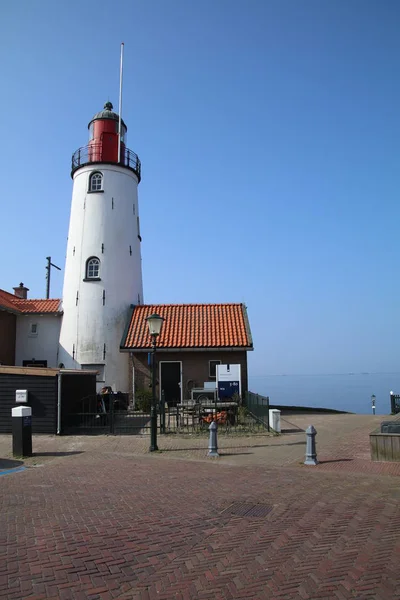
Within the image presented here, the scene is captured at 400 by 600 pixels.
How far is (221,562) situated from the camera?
539cm

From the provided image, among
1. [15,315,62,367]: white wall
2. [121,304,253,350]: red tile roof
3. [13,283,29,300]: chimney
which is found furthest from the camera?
[13,283,29,300]: chimney

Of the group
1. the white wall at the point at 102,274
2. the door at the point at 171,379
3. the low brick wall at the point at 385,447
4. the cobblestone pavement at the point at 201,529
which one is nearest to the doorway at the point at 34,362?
the white wall at the point at 102,274

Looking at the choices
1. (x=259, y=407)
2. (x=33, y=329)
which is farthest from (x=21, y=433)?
(x=33, y=329)

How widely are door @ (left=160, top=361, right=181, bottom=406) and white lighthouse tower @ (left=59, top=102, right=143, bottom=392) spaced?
7.87 feet

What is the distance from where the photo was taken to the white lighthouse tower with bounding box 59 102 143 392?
2495cm

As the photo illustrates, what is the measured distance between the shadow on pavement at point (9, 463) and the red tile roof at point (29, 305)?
47.3ft

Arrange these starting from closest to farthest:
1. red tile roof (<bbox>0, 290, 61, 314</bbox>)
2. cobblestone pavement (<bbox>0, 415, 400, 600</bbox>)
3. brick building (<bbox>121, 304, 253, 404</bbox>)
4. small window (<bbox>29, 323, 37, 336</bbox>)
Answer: cobblestone pavement (<bbox>0, 415, 400, 600</bbox>) → brick building (<bbox>121, 304, 253, 404</bbox>) → red tile roof (<bbox>0, 290, 61, 314</bbox>) → small window (<bbox>29, 323, 37, 336</bbox>)

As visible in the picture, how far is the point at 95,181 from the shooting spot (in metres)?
26.5

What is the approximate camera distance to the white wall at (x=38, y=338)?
26.0m

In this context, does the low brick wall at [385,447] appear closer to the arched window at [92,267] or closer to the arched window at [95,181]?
the arched window at [92,267]

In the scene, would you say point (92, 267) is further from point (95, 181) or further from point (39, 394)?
point (39, 394)

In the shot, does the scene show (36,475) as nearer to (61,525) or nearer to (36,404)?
(61,525)

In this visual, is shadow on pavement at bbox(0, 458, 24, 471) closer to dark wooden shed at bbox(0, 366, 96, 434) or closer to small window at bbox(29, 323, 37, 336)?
dark wooden shed at bbox(0, 366, 96, 434)

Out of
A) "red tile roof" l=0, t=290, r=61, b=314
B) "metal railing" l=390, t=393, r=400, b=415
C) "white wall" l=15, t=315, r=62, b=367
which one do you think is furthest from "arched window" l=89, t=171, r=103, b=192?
"metal railing" l=390, t=393, r=400, b=415
